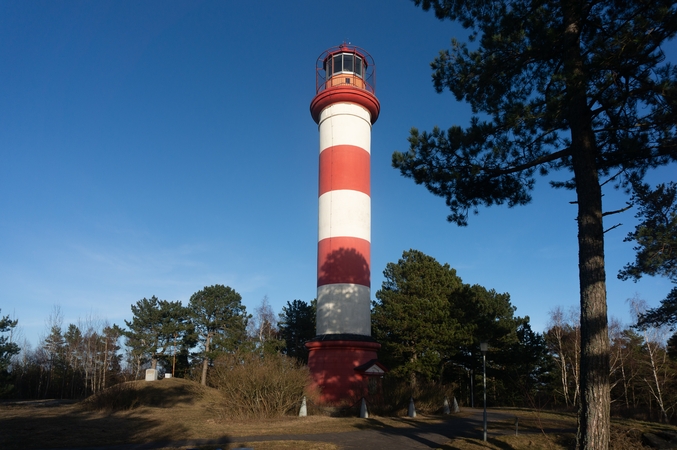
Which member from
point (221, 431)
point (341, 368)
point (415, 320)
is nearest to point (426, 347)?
point (415, 320)

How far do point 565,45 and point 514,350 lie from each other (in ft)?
94.8

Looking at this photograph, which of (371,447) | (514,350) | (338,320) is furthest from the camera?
(514,350)

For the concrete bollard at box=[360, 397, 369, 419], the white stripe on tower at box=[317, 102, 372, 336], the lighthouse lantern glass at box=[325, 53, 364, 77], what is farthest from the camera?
the lighthouse lantern glass at box=[325, 53, 364, 77]

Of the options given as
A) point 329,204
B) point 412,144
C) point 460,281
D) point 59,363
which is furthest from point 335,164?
point 59,363

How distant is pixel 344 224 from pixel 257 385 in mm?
7706

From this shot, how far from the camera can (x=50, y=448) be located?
1136 centimetres

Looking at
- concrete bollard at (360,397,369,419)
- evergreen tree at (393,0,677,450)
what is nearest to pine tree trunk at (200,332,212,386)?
concrete bollard at (360,397,369,419)

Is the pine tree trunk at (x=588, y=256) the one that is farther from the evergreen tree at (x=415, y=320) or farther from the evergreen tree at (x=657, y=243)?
the evergreen tree at (x=415, y=320)

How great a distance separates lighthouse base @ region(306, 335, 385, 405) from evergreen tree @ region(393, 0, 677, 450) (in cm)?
996

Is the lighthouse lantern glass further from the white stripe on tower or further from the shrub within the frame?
the shrub

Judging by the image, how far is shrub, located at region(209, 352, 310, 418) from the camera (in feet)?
55.8

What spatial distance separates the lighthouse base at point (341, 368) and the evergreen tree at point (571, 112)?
32.7 ft

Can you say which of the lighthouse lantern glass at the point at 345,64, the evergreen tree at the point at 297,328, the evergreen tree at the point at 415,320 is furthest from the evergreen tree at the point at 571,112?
the evergreen tree at the point at 297,328

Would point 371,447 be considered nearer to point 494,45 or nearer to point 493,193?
point 493,193
